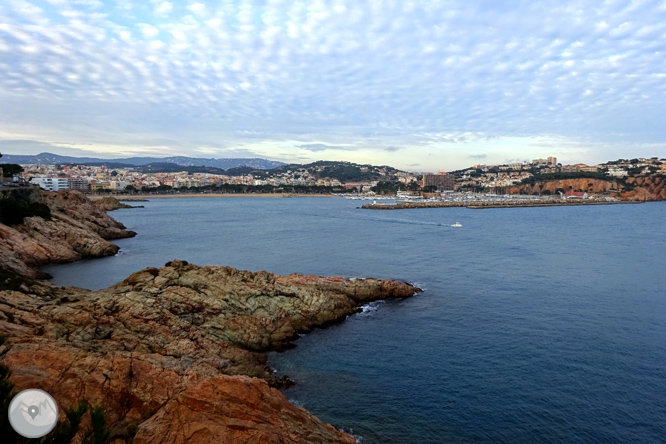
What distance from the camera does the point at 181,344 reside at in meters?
12.8

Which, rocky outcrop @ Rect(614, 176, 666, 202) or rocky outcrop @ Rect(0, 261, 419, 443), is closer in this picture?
rocky outcrop @ Rect(0, 261, 419, 443)

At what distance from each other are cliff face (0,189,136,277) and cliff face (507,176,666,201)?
118 metres

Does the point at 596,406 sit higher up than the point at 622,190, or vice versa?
the point at 622,190

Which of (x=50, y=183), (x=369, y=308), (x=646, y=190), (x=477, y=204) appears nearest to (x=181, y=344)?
(x=369, y=308)

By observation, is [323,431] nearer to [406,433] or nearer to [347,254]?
[406,433]

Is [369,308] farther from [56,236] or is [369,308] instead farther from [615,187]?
[615,187]

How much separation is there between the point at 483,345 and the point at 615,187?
126898 millimetres

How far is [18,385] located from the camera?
7.27 metres

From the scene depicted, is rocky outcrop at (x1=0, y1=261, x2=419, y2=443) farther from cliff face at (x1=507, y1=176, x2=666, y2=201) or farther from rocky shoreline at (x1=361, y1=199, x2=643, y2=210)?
cliff face at (x1=507, y1=176, x2=666, y2=201)

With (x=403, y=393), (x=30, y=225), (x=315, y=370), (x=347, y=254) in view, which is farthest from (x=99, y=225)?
(x=403, y=393)

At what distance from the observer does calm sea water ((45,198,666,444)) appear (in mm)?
10508

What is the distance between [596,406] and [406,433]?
16.7ft

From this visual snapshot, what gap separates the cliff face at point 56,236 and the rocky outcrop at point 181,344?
31.0 ft

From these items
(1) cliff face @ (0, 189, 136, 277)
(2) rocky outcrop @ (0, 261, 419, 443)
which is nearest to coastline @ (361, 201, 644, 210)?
(1) cliff face @ (0, 189, 136, 277)
